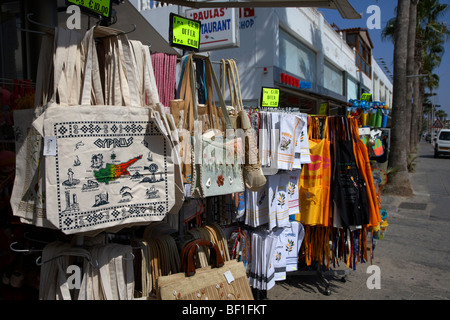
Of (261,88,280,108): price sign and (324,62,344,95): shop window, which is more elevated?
(324,62,344,95): shop window

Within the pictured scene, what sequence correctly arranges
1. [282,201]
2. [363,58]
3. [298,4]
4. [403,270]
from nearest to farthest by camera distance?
[298,4] → [282,201] → [403,270] → [363,58]

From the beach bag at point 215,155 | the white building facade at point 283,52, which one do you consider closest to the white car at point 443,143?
the white building facade at point 283,52

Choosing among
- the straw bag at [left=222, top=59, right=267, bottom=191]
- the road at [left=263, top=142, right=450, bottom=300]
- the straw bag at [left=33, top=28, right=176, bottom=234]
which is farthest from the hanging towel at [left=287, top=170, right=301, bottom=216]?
the straw bag at [left=33, top=28, right=176, bottom=234]

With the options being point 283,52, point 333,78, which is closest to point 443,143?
point 333,78

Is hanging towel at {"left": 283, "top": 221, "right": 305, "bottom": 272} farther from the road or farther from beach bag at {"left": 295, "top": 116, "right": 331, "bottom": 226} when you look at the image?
the road

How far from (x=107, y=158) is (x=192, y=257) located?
81cm

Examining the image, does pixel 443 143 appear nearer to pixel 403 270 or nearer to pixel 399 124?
pixel 399 124

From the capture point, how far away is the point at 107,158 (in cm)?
171

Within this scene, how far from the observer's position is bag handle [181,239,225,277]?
205 cm

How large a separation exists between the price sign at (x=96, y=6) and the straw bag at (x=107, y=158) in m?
0.37

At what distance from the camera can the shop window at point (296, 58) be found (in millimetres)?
10570

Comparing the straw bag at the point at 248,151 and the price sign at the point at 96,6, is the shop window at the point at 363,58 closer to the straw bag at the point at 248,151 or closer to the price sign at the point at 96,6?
the straw bag at the point at 248,151

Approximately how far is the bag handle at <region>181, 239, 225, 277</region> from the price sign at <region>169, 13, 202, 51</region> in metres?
1.47

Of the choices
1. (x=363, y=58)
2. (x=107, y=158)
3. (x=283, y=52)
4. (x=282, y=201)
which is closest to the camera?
(x=107, y=158)
